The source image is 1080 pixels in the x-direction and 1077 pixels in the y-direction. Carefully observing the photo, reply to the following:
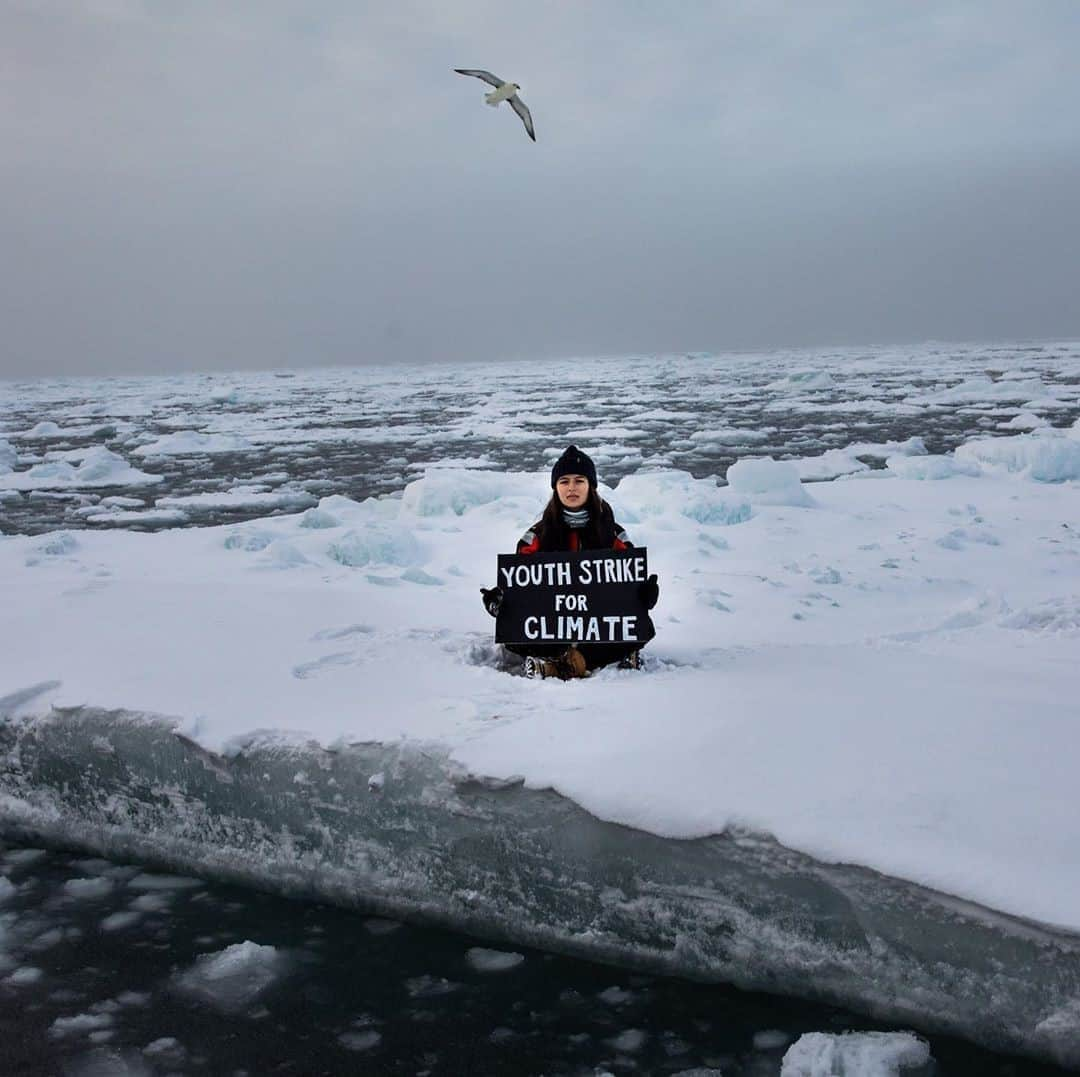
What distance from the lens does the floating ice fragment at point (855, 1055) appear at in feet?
7.24

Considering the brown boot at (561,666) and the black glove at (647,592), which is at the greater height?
the black glove at (647,592)

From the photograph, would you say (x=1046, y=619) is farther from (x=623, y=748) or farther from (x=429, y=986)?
(x=429, y=986)

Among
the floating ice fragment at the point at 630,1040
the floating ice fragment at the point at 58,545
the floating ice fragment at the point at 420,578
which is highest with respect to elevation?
the floating ice fragment at the point at 58,545

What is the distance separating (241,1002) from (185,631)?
75.0 inches

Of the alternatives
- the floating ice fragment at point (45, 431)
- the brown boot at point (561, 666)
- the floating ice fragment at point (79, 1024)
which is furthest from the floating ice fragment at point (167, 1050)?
the floating ice fragment at point (45, 431)

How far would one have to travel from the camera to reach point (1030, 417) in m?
17.1

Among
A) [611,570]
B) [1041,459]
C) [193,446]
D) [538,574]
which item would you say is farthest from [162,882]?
[193,446]

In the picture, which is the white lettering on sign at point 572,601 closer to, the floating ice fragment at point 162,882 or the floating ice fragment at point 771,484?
the floating ice fragment at point 162,882

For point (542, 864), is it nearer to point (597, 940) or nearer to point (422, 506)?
point (597, 940)

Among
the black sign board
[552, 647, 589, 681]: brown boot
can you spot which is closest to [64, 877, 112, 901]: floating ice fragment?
→ the black sign board

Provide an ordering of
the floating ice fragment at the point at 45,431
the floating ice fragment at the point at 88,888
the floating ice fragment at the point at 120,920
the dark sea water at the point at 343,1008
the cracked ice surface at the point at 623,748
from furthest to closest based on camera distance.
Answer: the floating ice fragment at the point at 45,431, the floating ice fragment at the point at 88,888, the floating ice fragment at the point at 120,920, the cracked ice surface at the point at 623,748, the dark sea water at the point at 343,1008

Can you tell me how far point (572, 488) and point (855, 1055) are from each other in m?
2.12

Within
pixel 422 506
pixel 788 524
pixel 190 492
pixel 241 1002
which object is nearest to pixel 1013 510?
pixel 788 524

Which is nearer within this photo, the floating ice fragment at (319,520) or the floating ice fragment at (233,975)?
the floating ice fragment at (233,975)
